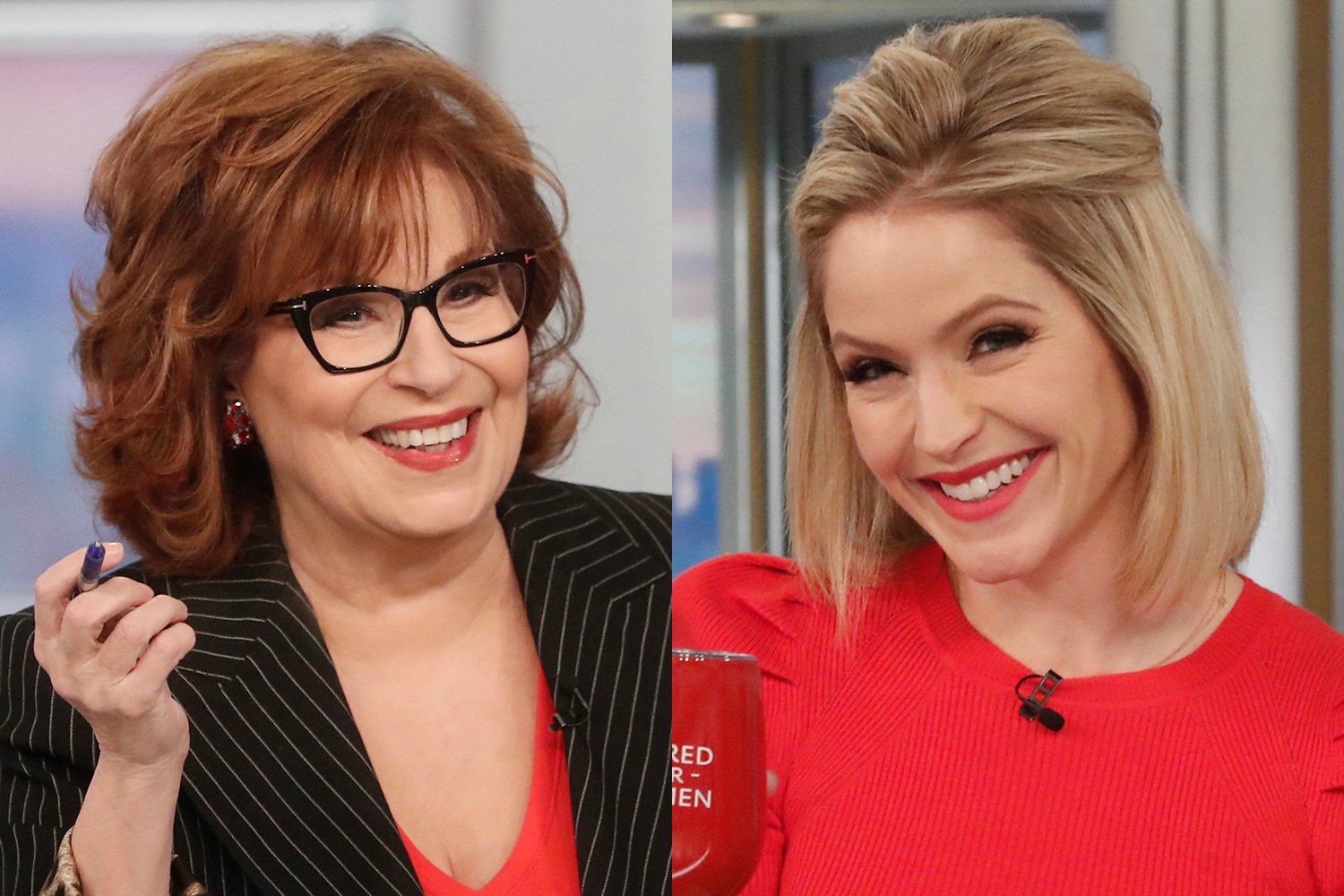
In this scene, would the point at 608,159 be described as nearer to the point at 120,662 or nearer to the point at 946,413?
the point at 946,413

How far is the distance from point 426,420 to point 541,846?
264mm

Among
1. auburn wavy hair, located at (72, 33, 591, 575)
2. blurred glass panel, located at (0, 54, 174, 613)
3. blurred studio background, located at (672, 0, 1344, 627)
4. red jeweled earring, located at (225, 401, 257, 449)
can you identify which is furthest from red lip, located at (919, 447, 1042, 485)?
blurred glass panel, located at (0, 54, 174, 613)

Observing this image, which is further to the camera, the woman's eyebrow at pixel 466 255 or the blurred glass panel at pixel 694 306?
the blurred glass panel at pixel 694 306

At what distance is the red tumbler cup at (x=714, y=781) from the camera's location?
0.84m

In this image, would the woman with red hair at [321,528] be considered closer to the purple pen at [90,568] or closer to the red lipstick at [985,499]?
the purple pen at [90,568]

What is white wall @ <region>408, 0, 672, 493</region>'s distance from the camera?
0.82 metres

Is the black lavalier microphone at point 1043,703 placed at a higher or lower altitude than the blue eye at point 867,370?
lower

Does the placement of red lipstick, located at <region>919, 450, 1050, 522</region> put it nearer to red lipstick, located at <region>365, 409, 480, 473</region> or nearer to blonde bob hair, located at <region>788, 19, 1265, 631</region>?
blonde bob hair, located at <region>788, 19, 1265, 631</region>

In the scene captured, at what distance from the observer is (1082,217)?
80cm

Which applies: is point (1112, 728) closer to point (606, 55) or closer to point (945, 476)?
point (945, 476)

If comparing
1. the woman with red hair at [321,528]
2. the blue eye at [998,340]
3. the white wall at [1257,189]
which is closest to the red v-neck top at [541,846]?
the woman with red hair at [321,528]

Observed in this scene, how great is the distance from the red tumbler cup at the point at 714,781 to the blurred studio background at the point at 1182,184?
10 centimetres

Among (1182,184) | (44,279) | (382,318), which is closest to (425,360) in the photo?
(382,318)

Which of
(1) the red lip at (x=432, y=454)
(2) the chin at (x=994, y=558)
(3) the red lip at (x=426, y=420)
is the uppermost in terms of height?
(3) the red lip at (x=426, y=420)
